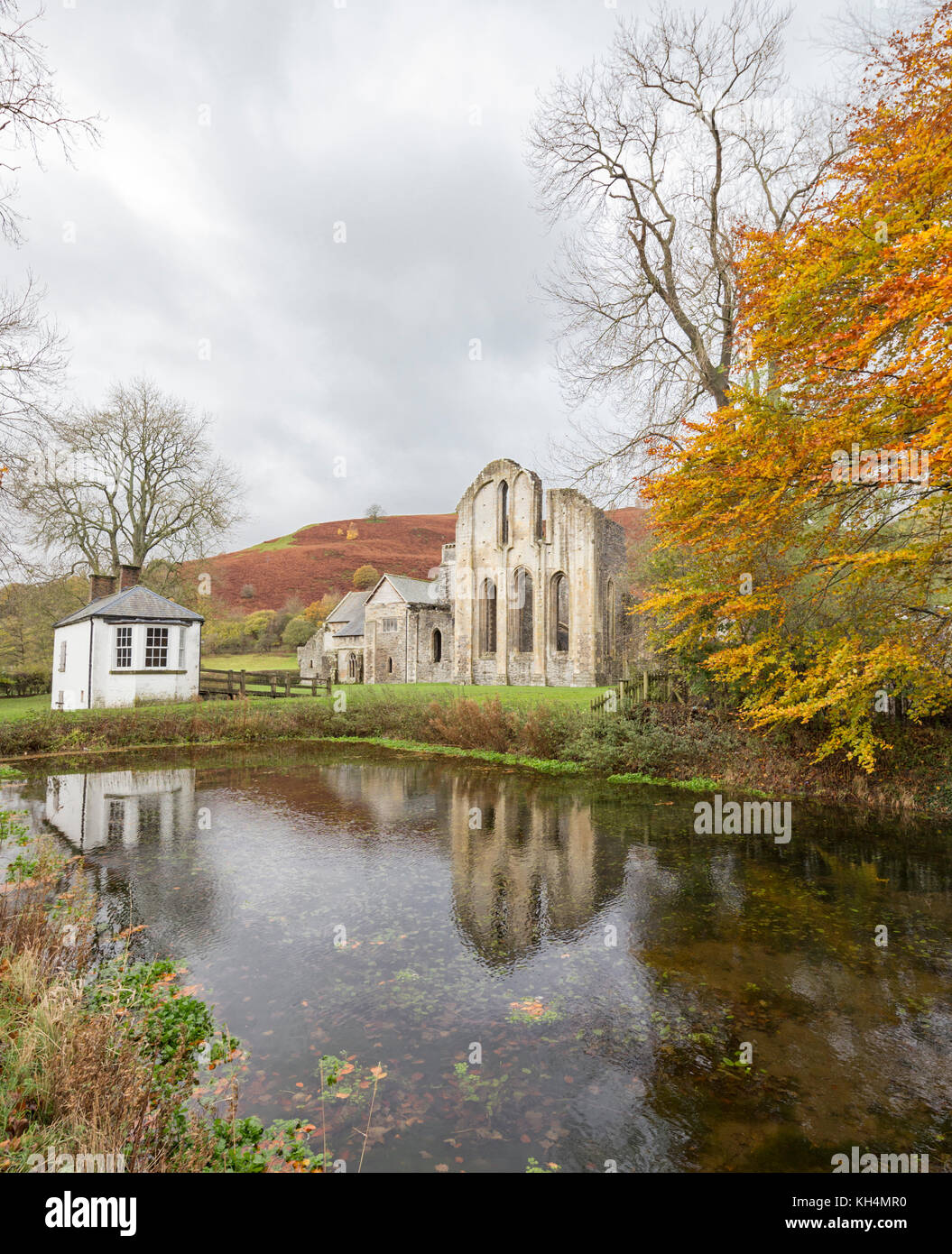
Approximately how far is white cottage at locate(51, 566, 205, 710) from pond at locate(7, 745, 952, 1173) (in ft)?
43.5

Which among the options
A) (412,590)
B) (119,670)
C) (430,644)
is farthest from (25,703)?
(412,590)

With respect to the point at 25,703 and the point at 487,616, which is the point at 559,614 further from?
the point at 25,703

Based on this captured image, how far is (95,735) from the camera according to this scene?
60.7 feet

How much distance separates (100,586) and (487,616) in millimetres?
20195

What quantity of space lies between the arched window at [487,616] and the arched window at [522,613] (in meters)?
1.77

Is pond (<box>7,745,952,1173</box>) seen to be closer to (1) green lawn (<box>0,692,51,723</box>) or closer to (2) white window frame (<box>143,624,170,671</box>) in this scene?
(2) white window frame (<box>143,624,170,671</box>)

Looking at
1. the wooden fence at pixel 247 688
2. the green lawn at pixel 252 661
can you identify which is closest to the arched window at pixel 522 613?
the wooden fence at pixel 247 688

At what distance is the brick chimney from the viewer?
1044 inches

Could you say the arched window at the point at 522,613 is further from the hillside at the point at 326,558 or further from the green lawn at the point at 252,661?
the green lawn at the point at 252,661

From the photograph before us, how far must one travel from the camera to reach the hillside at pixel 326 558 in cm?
6156

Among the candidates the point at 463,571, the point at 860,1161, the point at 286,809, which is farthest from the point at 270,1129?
the point at 463,571

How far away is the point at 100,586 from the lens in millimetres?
27000
